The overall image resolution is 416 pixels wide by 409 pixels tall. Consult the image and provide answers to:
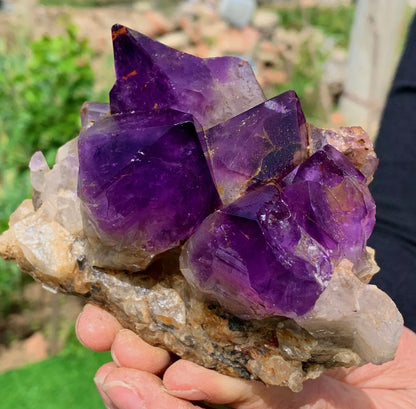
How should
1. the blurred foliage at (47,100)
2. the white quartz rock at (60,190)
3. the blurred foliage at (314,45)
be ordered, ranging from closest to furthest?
the white quartz rock at (60,190) → the blurred foliage at (47,100) → the blurred foliage at (314,45)

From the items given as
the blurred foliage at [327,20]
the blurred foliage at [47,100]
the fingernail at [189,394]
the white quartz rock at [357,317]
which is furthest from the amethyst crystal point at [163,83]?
the blurred foliage at [327,20]

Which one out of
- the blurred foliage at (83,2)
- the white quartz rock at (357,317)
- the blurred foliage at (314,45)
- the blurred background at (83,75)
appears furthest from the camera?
the blurred foliage at (83,2)

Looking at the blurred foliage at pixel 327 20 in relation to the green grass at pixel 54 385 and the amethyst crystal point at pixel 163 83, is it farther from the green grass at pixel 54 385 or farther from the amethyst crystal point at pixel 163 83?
the amethyst crystal point at pixel 163 83

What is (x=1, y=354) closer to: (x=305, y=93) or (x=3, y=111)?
(x=3, y=111)

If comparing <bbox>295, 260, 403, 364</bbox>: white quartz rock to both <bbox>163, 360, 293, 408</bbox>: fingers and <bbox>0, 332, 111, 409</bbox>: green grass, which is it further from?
<bbox>0, 332, 111, 409</bbox>: green grass

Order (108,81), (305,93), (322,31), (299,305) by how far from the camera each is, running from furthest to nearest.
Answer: (322,31) → (305,93) → (108,81) → (299,305)

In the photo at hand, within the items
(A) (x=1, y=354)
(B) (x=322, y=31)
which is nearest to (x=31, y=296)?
(A) (x=1, y=354)
